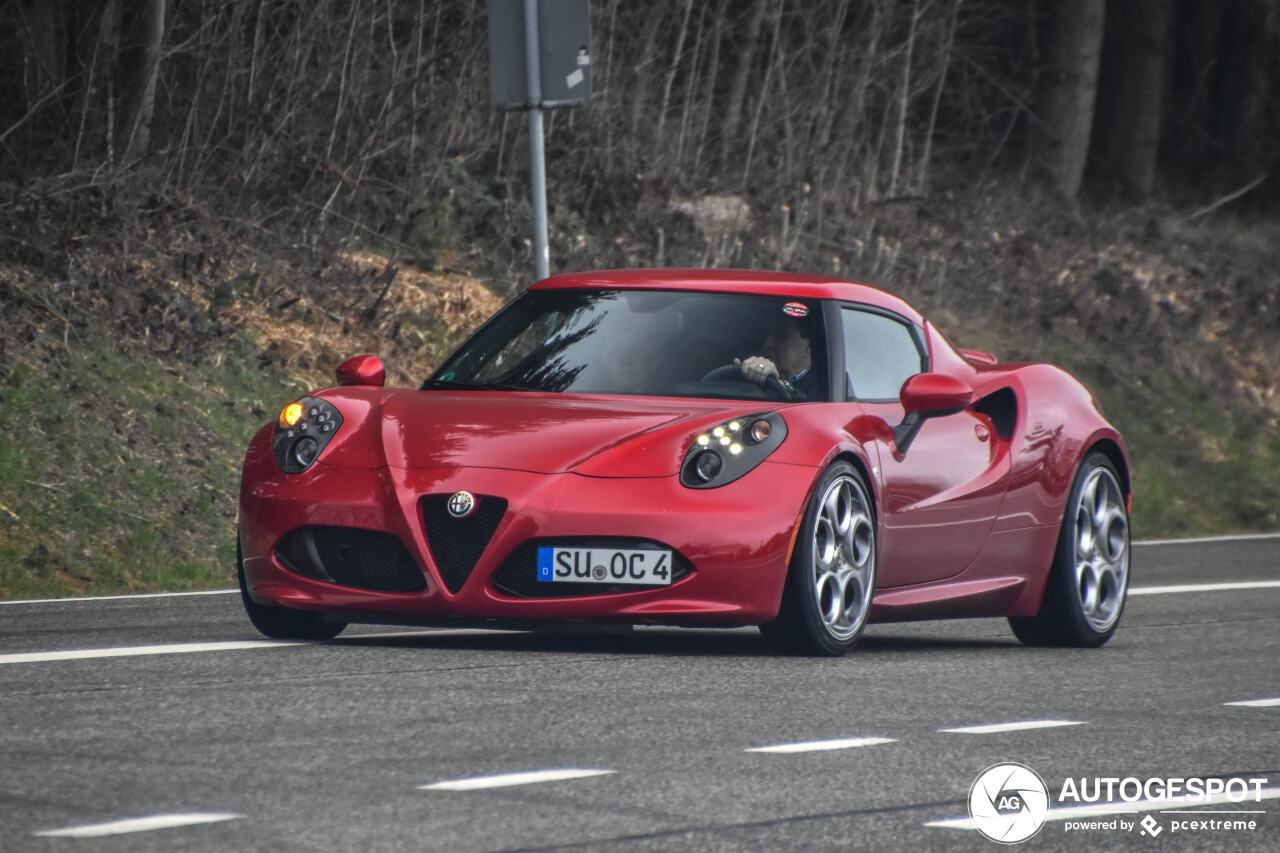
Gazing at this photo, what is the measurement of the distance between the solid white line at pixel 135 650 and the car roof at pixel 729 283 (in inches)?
76.3

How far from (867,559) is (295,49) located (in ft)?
34.1

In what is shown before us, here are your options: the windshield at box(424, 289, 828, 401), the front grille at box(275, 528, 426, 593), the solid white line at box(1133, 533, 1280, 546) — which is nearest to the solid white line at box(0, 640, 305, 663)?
the front grille at box(275, 528, 426, 593)

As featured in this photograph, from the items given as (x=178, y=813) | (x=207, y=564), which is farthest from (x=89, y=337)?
(x=178, y=813)

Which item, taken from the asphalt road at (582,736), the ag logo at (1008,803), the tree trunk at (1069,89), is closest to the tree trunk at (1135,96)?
the tree trunk at (1069,89)

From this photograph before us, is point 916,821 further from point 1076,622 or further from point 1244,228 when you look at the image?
point 1244,228

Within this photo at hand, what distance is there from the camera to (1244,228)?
30688 millimetres

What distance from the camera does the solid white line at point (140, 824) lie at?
14.0 feet

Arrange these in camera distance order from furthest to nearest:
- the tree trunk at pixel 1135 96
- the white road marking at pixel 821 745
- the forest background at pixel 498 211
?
the tree trunk at pixel 1135 96
the forest background at pixel 498 211
the white road marking at pixel 821 745

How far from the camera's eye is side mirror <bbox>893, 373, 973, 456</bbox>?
8.22 meters

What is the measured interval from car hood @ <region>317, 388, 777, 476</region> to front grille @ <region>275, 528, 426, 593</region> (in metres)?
0.25

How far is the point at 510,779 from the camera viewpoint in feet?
16.4

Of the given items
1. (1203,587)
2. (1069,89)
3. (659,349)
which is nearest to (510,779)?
(659,349)

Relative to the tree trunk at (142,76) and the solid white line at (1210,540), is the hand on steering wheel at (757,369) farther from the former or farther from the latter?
the solid white line at (1210,540)

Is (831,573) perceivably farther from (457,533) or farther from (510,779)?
(510,779)
